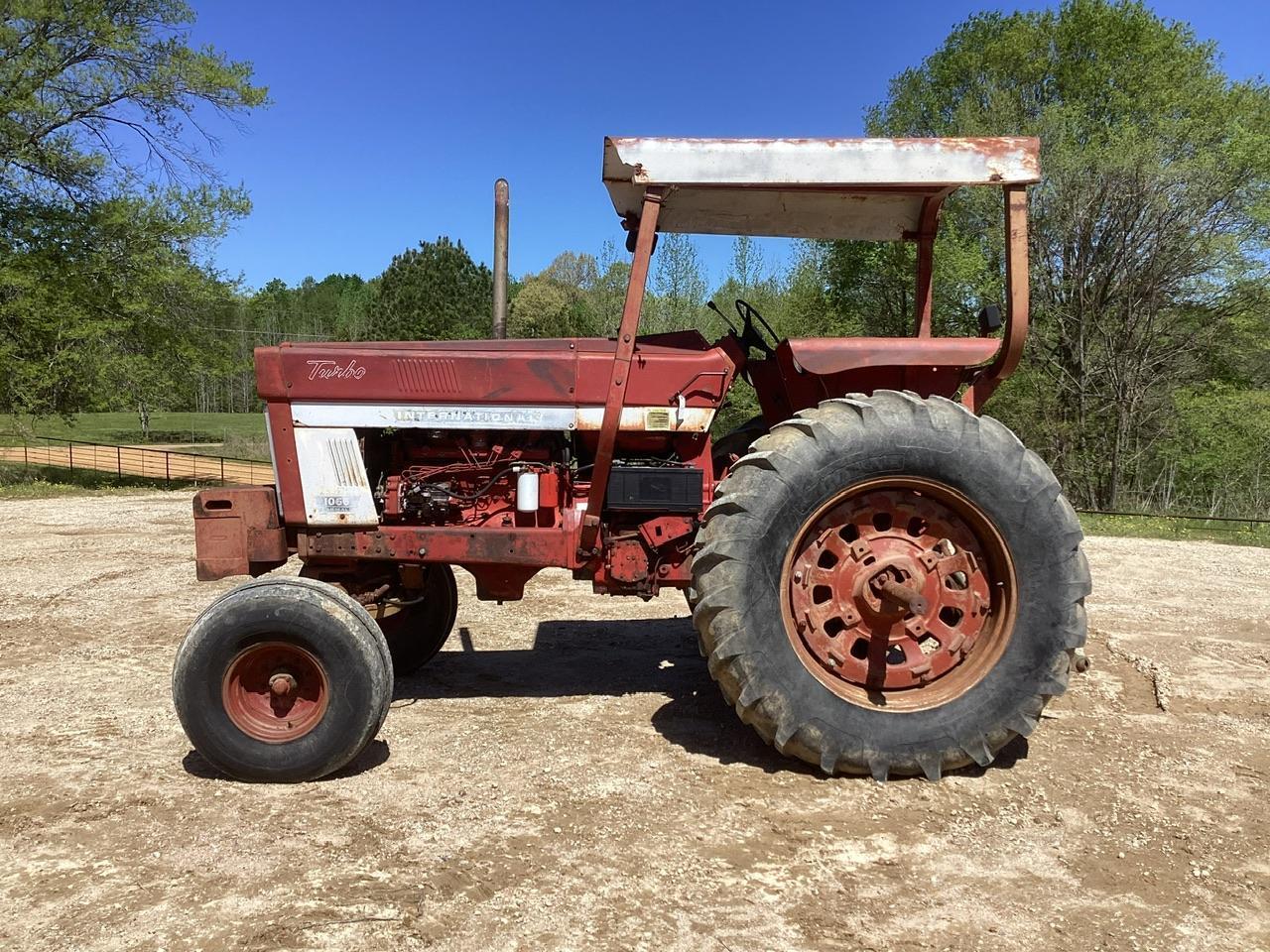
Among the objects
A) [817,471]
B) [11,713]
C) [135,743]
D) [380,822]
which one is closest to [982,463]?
[817,471]

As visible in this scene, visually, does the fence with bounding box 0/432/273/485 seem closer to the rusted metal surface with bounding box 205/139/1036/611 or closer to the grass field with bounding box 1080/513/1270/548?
the grass field with bounding box 1080/513/1270/548

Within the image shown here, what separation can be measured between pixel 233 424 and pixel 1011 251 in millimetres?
49933

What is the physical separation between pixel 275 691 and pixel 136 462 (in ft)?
71.6

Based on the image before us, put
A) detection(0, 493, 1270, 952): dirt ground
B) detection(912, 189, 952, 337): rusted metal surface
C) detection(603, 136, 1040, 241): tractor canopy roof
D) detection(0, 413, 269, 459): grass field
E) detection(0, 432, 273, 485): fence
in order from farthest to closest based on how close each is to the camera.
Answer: detection(0, 432, 273, 485): fence, detection(0, 413, 269, 459): grass field, detection(912, 189, 952, 337): rusted metal surface, detection(603, 136, 1040, 241): tractor canopy roof, detection(0, 493, 1270, 952): dirt ground

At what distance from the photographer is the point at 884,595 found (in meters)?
3.51

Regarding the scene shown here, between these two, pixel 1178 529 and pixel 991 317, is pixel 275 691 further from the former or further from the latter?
pixel 1178 529

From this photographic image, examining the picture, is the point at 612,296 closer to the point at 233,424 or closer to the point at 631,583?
the point at 631,583

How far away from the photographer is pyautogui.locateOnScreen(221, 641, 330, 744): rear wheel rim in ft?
11.3

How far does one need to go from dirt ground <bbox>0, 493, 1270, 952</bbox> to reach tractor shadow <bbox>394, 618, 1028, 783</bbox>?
0.03 m

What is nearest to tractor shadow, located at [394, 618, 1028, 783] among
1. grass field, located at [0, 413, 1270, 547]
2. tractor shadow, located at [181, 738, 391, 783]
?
tractor shadow, located at [181, 738, 391, 783]

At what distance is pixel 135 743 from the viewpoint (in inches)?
150

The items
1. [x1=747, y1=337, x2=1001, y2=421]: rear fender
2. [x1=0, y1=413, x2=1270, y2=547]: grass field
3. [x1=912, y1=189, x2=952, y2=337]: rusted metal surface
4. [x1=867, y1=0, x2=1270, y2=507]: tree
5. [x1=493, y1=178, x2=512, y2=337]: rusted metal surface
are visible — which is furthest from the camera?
[x1=867, y1=0, x2=1270, y2=507]: tree

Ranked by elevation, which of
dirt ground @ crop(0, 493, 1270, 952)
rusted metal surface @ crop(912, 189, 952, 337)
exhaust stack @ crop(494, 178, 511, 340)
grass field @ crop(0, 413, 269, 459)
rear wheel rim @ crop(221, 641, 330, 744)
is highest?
exhaust stack @ crop(494, 178, 511, 340)

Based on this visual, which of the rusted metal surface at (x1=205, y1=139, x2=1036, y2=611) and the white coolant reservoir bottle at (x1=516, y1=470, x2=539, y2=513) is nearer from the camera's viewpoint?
the rusted metal surface at (x1=205, y1=139, x2=1036, y2=611)
